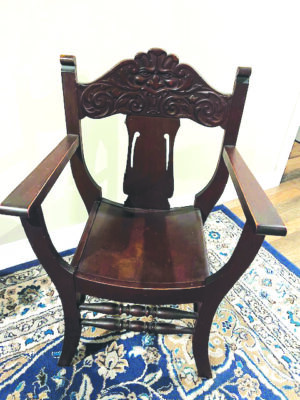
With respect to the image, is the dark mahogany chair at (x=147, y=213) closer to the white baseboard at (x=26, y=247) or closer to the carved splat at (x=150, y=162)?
the carved splat at (x=150, y=162)

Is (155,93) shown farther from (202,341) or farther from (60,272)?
(202,341)

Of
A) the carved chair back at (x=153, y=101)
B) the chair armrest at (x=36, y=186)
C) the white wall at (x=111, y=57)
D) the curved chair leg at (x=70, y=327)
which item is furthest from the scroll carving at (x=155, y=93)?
the curved chair leg at (x=70, y=327)

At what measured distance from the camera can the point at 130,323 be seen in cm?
96

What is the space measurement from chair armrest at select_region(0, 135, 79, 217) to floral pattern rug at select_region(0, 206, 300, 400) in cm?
70

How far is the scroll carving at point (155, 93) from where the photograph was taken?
2.92 ft

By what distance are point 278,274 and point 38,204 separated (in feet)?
4.01

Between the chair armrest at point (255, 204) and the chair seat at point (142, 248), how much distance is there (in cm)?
26

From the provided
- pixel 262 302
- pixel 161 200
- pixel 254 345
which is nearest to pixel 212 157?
pixel 161 200

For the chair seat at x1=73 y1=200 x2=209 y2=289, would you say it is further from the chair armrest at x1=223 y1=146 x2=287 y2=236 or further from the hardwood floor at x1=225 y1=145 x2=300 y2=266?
the hardwood floor at x1=225 y1=145 x2=300 y2=266

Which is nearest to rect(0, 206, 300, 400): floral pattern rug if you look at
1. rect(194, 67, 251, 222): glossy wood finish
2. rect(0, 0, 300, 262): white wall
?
rect(0, 0, 300, 262): white wall

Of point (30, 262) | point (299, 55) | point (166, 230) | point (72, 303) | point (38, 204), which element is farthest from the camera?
point (299, 55)

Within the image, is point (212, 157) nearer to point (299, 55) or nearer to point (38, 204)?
point (299, 55)

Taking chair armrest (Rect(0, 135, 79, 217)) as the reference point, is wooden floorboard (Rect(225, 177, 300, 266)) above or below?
below

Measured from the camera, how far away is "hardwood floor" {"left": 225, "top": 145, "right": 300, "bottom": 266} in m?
1.60
